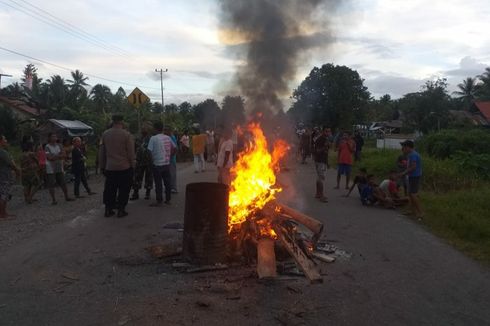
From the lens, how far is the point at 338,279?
557 centimetres

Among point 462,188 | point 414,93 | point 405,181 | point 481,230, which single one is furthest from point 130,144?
point 414,93

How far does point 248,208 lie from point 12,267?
3.30 metres

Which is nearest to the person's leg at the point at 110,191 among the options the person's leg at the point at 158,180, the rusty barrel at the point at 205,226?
the person's leg at the point at 158,180

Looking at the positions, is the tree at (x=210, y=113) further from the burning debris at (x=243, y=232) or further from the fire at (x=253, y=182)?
the burning debris at (x=243, y=232)

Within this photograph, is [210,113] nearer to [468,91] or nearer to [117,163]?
[117,163]

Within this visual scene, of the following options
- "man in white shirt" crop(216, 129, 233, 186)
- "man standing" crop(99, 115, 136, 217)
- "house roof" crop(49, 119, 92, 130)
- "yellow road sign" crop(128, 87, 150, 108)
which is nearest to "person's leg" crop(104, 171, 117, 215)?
"man standing" crop(99, 115, 136, 217)

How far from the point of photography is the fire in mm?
6948

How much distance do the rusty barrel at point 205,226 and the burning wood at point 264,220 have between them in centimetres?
48

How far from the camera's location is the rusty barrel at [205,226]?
584 cm

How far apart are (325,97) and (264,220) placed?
8.43 m

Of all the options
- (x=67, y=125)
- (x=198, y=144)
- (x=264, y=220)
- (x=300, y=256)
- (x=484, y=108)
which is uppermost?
(x=484, y=108)

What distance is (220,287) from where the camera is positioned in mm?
5062

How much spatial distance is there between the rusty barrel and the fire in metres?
0.69

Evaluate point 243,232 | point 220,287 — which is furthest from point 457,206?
point 220,287
